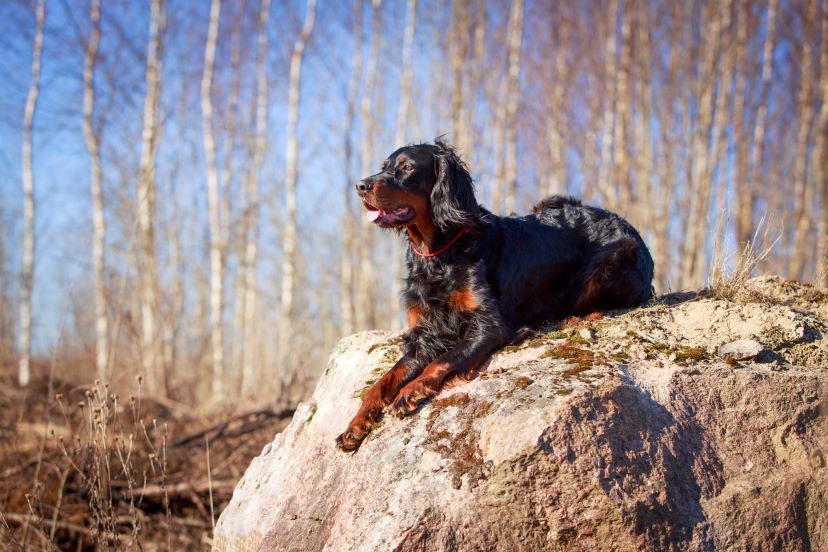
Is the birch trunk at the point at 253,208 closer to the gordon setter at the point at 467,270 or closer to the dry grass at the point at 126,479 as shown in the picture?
the dry grass at the point at 126,479

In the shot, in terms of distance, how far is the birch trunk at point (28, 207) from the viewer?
12.3 meters

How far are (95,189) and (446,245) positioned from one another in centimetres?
1079

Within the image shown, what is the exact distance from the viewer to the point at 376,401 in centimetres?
298

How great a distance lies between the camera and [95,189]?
40.3 feet

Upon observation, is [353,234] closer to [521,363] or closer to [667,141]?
[667,141]

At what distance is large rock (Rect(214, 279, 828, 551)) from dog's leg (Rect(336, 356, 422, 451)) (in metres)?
0.06

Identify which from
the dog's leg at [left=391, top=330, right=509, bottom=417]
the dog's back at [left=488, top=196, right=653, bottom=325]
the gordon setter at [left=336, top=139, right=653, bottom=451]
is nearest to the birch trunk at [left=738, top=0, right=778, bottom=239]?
the dog's back at [left=488, top=196, right=653, bottom=325]

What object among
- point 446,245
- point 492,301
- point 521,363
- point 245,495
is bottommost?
point 245,495

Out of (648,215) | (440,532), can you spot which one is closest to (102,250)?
(648,215)

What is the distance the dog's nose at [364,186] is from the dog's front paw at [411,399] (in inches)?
36.8

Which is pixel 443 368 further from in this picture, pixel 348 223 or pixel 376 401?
pixel 348 223

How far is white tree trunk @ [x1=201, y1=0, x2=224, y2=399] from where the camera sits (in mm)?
12398

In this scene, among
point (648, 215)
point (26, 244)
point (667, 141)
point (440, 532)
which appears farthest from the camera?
point (26, 244)

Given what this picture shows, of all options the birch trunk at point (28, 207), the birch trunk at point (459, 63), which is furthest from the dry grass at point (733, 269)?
the birch trunk at point (28, 207)
